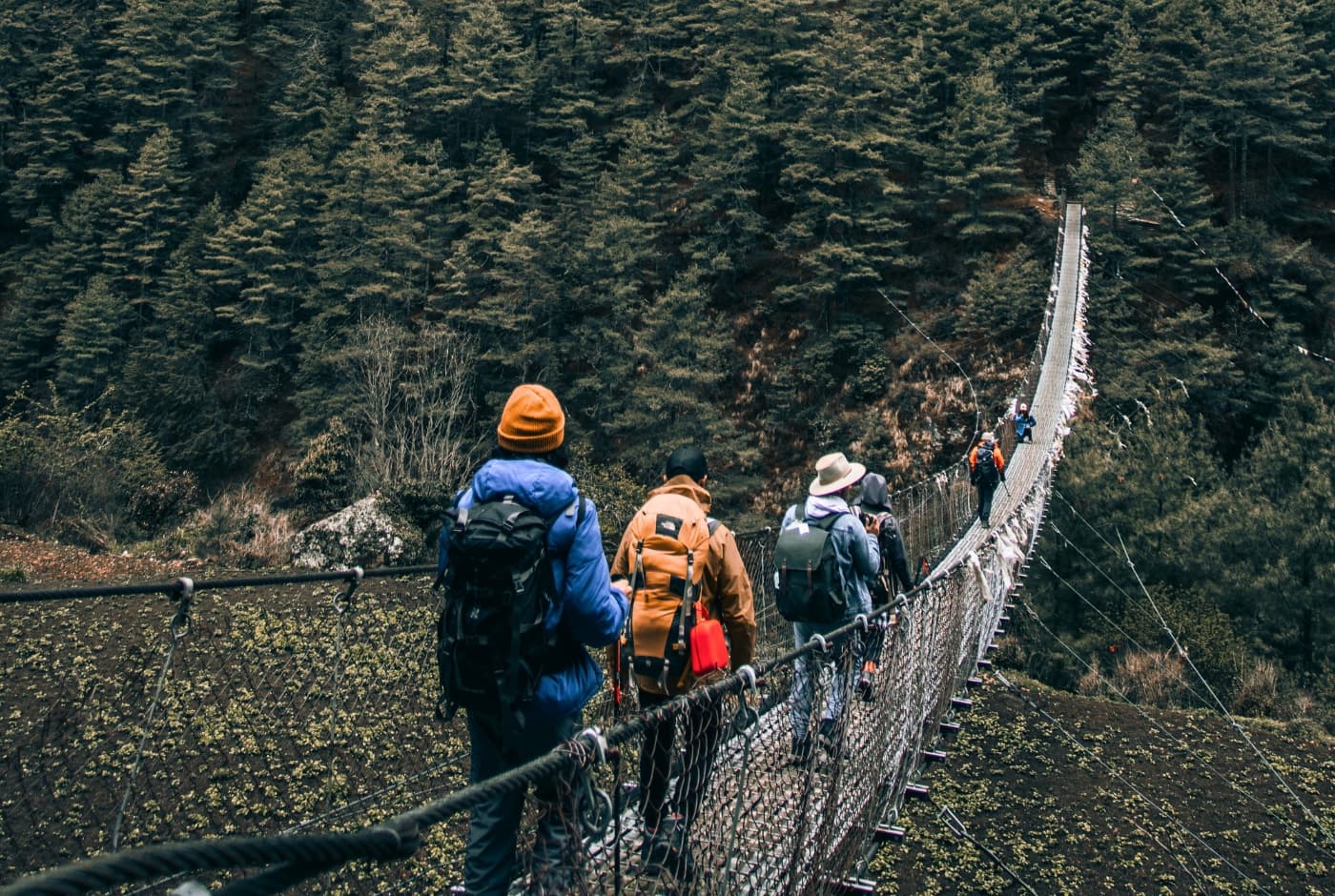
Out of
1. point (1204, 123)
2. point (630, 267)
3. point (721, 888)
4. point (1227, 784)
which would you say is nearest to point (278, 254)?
point (630, 267)

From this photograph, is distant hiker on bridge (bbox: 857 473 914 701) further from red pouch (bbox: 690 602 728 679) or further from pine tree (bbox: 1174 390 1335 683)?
pine tree (bbox: 1174 390 1335 683)

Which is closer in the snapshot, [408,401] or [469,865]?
[469,865]

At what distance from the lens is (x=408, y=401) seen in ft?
69.3

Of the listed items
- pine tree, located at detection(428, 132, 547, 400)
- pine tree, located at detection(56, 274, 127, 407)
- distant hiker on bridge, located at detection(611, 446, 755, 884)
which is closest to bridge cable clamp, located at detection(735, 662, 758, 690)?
distant hiker on bridge, located at detection(611, 446, 755, 884)

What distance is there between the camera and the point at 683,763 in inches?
91.0

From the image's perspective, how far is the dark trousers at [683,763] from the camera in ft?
7.14

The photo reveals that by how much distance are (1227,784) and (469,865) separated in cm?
633

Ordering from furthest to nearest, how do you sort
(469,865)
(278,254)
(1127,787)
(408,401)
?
1. (278,254)
2. (408,401)
3. (1127,787)
4. (469,865)

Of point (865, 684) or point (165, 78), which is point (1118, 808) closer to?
point (865, 684)

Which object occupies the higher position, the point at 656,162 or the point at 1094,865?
the point at 656,162

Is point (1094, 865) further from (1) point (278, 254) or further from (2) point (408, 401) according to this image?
(1) point (278, 254)

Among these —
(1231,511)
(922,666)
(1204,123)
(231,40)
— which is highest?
(231,40)

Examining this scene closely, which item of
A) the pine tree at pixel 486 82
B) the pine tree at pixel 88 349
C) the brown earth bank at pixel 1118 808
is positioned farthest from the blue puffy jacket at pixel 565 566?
the pine tree at pixel 88 349

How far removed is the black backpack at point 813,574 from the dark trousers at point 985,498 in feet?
19.4
